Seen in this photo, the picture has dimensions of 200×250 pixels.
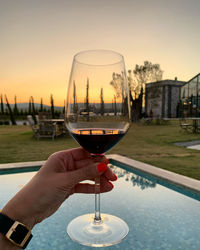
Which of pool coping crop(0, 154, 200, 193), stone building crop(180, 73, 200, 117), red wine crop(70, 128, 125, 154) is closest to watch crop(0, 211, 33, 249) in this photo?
red wine crop(70, 128, 125, 154)

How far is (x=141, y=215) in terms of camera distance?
1520 mm

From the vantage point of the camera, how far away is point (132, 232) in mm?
1268

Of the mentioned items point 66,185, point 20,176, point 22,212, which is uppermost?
point 66,185

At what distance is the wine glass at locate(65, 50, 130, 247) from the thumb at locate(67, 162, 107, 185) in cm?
6

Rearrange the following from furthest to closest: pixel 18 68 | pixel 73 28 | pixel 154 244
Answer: pixel 18 68
pixel 73 28
pixel 154 244

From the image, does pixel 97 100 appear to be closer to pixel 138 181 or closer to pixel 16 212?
pixel 16 212

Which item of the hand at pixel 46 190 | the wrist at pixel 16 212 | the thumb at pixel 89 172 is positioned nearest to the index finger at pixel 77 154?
the hand at pixel 46 190

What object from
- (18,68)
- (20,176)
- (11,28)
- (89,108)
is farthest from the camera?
(18,68)

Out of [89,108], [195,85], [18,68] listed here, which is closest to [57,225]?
[89,108]

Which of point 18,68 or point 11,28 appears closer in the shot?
point 11,28

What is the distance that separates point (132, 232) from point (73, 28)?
8457 mm

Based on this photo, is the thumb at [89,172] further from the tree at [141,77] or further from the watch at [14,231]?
the tree at [141,77]

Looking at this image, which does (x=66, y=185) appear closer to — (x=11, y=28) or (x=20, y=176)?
(x=20, y=176)

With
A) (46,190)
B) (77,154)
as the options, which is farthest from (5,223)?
(77,154)
